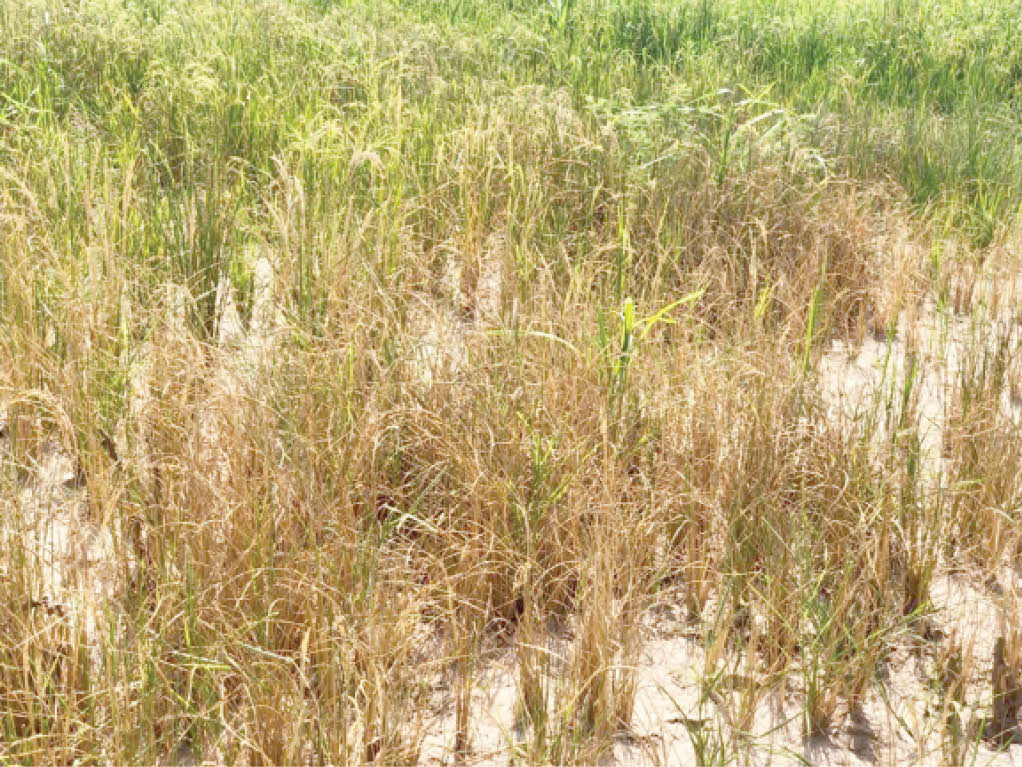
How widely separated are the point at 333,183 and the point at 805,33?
4.13 metres

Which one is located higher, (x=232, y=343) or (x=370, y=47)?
(x=370, y=47)

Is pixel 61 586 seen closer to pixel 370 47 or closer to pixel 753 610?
pixel 753 610

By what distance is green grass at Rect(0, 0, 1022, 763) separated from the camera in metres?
2.42

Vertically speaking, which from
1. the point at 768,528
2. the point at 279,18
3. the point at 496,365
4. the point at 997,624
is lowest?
the point at 997,624

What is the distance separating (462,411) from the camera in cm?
307

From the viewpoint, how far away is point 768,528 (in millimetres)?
2846

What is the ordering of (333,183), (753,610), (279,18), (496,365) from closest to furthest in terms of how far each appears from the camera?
(753,610) → (496,365) → (333,183) → (279,18)

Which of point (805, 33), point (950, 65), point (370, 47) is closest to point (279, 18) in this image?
point (370, 47)

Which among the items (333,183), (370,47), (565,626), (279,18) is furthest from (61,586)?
(279,18)

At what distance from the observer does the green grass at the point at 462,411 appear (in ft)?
7.94

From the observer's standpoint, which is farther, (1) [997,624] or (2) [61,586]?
(1) [997,624]

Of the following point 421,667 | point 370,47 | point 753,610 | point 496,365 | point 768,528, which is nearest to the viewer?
point 421,667

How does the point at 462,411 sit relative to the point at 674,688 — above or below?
Result: above

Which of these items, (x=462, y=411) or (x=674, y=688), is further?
(x=462, y=411)
